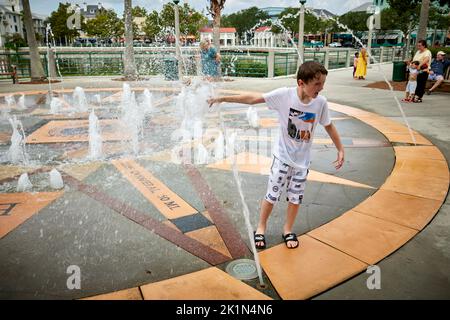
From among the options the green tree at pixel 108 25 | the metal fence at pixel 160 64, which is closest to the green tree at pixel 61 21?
the green tree at pixel 108 25

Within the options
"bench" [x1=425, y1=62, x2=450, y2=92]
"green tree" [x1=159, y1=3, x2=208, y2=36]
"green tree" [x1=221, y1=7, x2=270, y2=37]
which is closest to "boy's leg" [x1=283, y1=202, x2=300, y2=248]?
"bench" [x1=425, y1=62, x2=450, y2=92]

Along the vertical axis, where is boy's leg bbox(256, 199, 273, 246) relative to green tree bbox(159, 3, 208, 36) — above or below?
below

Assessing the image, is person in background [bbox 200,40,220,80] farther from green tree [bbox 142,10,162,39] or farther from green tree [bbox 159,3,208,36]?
green tree [bbox 142,10,162,39]

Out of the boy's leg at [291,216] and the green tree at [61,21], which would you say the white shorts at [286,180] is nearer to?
the boy's leg at [291,216]

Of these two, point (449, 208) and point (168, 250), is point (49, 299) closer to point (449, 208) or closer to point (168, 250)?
→ point (168, 250)

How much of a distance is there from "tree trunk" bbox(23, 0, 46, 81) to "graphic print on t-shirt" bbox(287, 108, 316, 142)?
15674 millimetres

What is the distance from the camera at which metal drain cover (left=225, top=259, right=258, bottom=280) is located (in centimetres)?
257

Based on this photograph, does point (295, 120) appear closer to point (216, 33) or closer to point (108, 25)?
point (216, 33)

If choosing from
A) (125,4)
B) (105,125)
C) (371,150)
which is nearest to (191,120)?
(105,125)

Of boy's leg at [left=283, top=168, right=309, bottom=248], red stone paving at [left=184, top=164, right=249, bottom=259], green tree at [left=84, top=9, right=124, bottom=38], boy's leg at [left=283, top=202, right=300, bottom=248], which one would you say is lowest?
red stone paving at [left=184, top=164, right=249, bottom=259]

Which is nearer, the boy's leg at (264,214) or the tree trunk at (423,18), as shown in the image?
the boy's leg at (264,214)

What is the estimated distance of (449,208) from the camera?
3.67 meters

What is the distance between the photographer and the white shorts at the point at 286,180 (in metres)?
2.84
